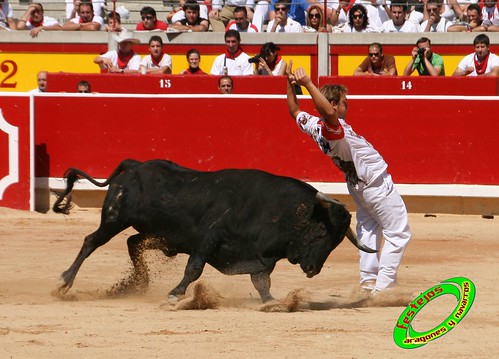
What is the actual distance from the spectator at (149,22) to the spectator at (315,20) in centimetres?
190

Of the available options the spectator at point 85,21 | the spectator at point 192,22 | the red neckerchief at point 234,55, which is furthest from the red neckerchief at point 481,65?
the spectator at point 85,21

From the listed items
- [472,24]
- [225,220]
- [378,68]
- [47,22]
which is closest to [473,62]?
[472,24]

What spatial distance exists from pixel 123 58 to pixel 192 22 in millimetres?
1155

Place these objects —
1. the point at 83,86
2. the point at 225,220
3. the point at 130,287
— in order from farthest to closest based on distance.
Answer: the point at 83,86, the point at 130,287, the point at 225,220

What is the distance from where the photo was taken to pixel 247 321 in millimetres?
6375

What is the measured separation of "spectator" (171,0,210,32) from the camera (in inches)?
584

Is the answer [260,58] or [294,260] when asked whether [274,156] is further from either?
[294,260]

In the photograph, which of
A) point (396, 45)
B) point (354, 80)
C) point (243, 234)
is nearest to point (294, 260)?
point (243, 234)

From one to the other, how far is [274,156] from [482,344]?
6.57 m

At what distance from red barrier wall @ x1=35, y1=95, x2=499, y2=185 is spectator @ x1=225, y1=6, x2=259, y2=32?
2531 millimetres

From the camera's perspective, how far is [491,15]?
14320 millimetres

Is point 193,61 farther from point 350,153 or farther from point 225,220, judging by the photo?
point 350,153

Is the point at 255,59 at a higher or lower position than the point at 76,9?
lower

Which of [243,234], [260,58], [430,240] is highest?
[260,58]
